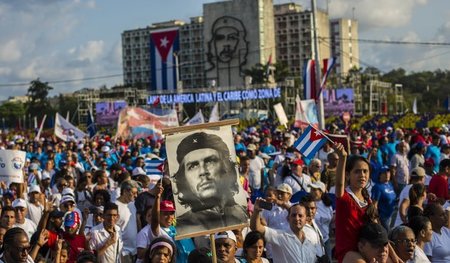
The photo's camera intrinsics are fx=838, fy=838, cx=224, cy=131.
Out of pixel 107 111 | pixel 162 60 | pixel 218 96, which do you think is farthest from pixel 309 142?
pixel 162 60

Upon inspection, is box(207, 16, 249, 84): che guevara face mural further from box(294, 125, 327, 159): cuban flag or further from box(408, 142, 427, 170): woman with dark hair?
box(294, 125, 327, 159): cuban flag

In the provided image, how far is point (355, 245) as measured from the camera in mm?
5324

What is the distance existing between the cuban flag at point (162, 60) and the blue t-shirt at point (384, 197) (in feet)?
310

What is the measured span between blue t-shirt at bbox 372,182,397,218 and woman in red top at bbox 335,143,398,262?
6.06 meters

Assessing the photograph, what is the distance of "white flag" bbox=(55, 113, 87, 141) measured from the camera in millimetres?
26038

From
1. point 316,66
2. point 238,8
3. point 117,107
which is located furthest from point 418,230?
point 238,8

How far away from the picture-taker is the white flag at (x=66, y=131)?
2604 centimetres

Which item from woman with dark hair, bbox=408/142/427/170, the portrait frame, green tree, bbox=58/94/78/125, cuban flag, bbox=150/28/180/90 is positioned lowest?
green tree, bbox=58/94/78/125

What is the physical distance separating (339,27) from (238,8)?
49.7 m

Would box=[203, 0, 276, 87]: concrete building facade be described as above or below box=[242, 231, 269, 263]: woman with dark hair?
above

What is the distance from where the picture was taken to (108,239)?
7.62 meters

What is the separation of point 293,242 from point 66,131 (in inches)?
795

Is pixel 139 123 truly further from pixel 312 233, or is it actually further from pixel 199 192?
pixel 199 192

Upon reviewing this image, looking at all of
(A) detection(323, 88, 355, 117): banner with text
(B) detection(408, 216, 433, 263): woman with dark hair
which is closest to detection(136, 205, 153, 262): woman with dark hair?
(B) detection(408, 216, 433, 263): woman with dark hair
